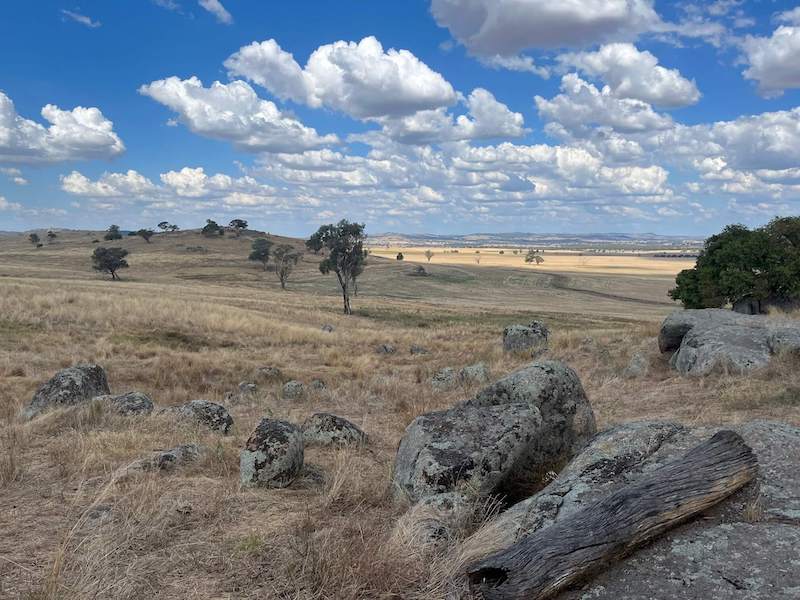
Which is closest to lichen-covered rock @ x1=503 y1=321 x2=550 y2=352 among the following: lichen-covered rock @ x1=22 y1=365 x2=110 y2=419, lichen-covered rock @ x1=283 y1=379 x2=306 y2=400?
lichen-covered rock @ x1=283 y1=379 x2=306 y2=400

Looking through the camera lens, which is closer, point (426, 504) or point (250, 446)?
point (426, 504)

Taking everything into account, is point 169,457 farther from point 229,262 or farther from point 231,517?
point 229,262

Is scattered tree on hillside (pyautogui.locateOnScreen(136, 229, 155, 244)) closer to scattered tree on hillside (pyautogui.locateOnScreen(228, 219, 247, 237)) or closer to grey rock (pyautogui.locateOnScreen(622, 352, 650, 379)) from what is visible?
scattered tree on hillside (pyautogui.locateOnScreen(228, 219, 247, 237))

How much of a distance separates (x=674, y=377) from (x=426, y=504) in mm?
13876

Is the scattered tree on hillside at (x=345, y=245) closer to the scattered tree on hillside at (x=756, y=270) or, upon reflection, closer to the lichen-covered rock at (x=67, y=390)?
the scattered tree on hillside at (x=756, y=270)

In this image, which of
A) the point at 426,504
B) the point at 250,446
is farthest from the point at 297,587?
the point at 250,446

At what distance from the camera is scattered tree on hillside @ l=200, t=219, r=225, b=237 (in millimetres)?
149375

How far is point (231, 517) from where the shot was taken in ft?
20.6

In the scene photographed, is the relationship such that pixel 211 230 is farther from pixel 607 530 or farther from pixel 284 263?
pixel 607 530

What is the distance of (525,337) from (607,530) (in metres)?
23.0

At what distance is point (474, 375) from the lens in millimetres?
19750

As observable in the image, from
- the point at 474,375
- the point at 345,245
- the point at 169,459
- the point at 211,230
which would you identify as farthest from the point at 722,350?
the point at 211,230

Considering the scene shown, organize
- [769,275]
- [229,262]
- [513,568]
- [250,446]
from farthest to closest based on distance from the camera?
[229,262], [769,275], [250,446], [513,568]

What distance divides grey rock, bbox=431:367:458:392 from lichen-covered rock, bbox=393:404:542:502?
35.4 ft
